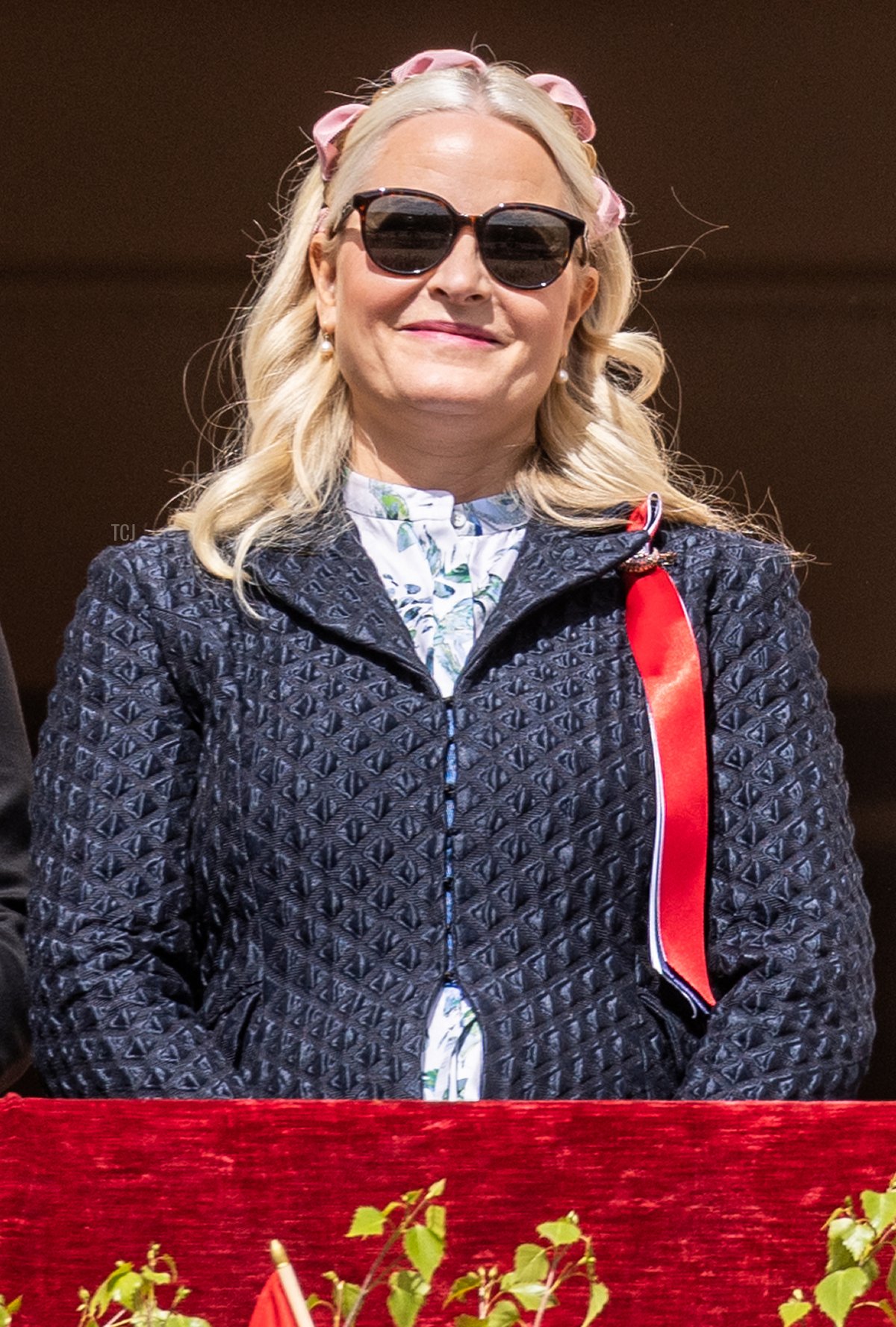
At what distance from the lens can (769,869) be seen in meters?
1.82

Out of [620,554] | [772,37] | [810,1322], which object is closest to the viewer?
[810,1322]

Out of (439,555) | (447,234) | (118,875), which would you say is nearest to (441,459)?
(439,555)

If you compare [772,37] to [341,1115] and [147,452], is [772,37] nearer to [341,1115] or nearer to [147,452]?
[147,452]

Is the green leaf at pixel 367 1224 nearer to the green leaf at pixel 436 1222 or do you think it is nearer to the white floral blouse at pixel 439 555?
the green leaf at pixel 436 1222

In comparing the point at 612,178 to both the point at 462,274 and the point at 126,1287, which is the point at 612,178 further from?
the point at 126,1287

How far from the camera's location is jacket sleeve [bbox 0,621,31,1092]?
195cm

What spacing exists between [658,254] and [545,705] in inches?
58.8

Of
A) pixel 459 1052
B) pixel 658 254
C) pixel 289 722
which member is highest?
pixel 658 254

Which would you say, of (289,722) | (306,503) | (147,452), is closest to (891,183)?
(147,452)

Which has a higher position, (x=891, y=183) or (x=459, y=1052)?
(x=891, y=183)

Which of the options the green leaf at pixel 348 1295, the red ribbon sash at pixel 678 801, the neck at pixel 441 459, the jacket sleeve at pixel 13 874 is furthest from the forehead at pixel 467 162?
the green leaf at pixel 348 1295

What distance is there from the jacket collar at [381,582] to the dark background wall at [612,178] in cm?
118

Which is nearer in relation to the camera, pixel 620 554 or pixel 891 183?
pixel 620 554

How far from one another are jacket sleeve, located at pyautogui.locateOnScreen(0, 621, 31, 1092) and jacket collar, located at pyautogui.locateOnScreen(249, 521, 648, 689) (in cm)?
35
